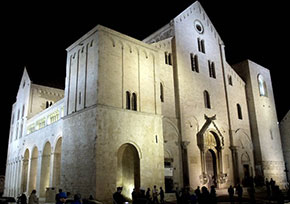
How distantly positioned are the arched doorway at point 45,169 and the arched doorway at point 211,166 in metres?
16.9

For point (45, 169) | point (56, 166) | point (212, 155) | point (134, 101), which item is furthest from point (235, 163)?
point (45, 169)

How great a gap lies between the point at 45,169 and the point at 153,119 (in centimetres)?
1485

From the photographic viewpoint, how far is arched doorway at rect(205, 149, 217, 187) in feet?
84.2

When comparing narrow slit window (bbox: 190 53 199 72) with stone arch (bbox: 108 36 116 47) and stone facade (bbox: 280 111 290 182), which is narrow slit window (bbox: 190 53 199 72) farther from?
stone facade (bbox: 280 111 290 182)

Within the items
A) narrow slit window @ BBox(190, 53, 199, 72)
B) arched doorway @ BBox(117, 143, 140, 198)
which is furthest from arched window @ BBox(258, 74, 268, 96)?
arched doorway @ BBox(117, 143, 140, 198)

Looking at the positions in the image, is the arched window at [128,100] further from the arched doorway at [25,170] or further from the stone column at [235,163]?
the arched doorway at [25,170]

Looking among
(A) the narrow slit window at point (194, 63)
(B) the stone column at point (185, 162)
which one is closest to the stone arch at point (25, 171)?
(B) the stone column at point (185, 162)

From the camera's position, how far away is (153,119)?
21.2 m

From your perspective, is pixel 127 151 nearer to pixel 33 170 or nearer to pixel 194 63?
pixel 194 63

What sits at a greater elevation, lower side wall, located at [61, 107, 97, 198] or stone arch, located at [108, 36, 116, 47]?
stone arch, located at [108, 36, 116, 47]

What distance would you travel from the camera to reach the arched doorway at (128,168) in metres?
19.5

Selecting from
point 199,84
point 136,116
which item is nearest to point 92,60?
point 136,116

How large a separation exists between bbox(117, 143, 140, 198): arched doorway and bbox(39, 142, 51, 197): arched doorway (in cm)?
1217

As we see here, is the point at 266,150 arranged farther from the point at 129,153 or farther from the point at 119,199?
the point at 119,199
